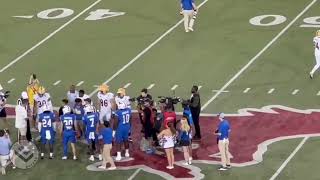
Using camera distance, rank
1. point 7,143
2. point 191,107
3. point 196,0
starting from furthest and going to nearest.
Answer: point 196,0 → point 191,107 → point 7,143

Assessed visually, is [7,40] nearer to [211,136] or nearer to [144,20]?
[144,20]

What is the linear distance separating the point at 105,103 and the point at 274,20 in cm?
989

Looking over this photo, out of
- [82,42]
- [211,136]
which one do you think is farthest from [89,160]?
[82,42]

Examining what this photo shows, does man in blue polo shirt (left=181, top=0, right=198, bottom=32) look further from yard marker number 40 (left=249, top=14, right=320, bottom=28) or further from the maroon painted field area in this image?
the maroon painted field area

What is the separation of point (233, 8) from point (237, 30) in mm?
2045

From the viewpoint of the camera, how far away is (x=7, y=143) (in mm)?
21125

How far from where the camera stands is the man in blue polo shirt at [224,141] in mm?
20906

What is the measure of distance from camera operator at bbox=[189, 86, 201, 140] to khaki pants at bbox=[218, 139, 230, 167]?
5.96 ft

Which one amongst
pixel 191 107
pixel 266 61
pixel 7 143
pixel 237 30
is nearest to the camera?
pixel 7 143

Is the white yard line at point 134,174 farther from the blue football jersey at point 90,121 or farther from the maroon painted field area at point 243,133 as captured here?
the blue football jersey at point 90,121

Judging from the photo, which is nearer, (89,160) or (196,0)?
(89,160)

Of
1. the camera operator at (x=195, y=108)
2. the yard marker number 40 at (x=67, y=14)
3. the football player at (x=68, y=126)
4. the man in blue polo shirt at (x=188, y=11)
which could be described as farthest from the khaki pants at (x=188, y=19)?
the football player at (x=68, y=126)

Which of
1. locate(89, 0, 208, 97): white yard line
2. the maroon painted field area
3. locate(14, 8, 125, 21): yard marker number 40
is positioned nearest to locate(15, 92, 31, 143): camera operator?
the maroon painted field area

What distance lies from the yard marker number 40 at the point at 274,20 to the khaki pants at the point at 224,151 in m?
10.2
